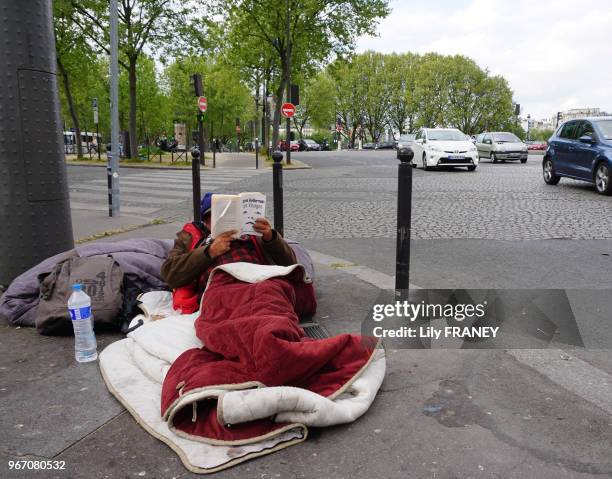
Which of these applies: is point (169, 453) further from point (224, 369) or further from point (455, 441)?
point (455, 441)

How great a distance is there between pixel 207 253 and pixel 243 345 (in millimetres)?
1085

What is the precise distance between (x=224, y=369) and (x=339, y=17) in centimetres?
2730

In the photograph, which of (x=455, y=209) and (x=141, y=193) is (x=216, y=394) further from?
(x=141, y=193)

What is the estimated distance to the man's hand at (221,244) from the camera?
11.4 feet

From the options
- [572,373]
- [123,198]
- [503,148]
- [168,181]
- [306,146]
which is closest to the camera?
[572,373]

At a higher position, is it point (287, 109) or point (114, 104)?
point (287, 109)

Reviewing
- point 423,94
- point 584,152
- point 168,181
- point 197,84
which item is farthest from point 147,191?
point 423,94

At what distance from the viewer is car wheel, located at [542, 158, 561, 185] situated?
1374 centimetres

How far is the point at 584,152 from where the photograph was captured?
39.5 ft

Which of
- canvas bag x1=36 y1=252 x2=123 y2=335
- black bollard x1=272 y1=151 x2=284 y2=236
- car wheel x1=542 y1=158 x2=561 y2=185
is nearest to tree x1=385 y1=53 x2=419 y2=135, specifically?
car wheel x1=542 y1=158 x2=561 y2=185

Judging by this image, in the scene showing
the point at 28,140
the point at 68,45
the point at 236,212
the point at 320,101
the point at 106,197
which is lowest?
the point at 106,197

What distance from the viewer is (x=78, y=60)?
26.7m

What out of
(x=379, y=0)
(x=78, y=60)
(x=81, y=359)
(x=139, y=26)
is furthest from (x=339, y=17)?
(x=81, y=359)

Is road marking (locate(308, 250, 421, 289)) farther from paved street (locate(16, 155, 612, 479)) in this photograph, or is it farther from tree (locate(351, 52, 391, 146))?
tree (locate(351, 52, 391, 146))
